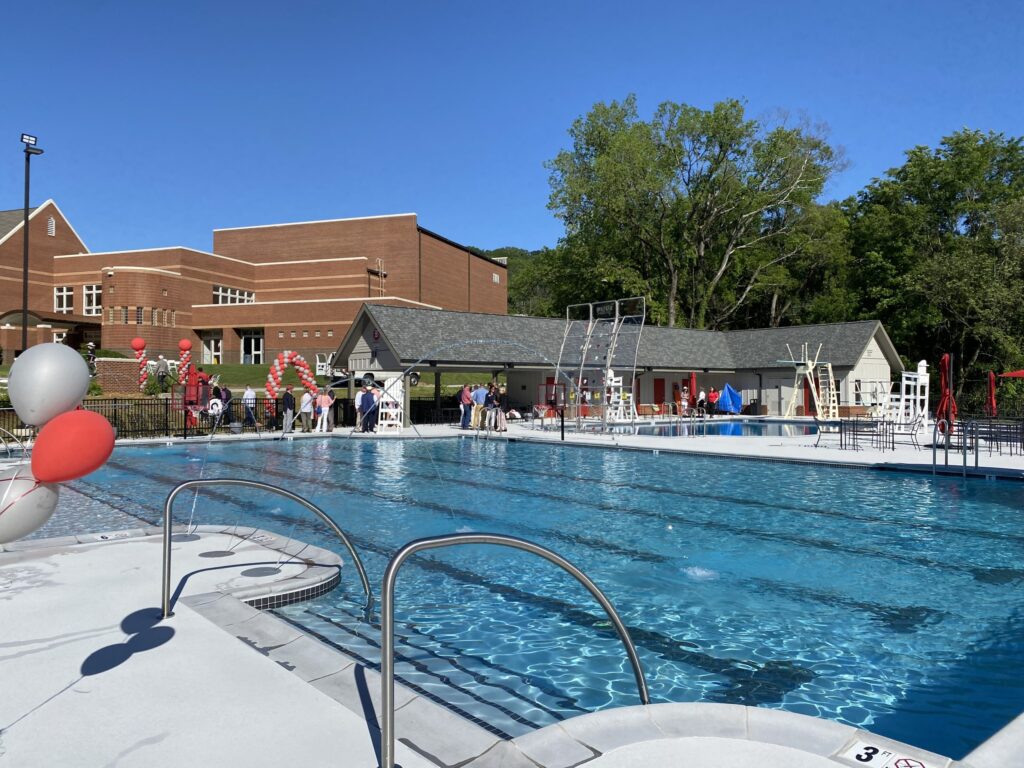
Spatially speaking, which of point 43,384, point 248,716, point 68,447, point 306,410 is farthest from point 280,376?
point 248,716

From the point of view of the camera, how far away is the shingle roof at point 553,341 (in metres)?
32.2

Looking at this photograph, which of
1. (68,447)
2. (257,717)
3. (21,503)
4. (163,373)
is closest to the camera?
(257,717)

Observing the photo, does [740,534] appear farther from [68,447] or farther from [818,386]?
[818,386]

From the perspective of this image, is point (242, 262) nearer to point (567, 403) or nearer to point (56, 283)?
point (56, 283)

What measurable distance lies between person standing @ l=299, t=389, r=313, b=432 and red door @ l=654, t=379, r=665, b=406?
67.4 feet

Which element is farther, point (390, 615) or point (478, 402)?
point (478, 402)

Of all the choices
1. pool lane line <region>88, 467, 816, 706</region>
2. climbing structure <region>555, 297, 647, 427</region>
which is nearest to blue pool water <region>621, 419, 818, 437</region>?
climbing structure <region>555, 297, 647, 427</region>

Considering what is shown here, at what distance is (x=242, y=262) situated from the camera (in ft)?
233

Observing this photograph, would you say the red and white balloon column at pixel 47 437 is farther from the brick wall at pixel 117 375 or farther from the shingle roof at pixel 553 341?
the brick wall at pixel 117 375

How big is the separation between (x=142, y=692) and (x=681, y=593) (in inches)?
208

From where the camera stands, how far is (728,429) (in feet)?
103

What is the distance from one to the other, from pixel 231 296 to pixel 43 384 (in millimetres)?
69414

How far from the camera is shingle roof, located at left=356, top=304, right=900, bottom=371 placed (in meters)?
32.2

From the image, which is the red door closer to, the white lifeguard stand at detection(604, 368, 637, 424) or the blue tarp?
the blue tarp
